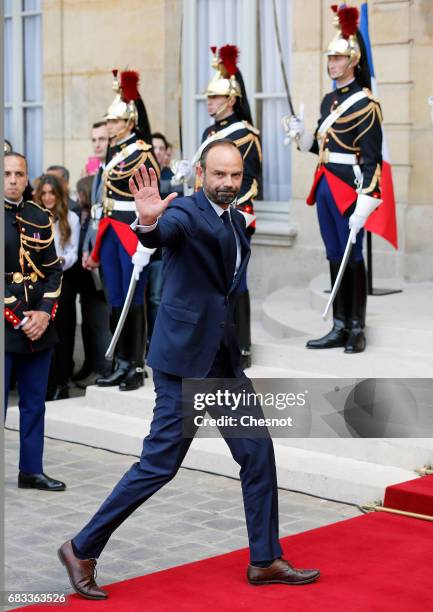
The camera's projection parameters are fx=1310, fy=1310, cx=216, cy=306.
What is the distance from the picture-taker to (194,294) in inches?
203

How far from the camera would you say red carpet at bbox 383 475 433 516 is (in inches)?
250

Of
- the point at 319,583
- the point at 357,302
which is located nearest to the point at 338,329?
the point at 357,302

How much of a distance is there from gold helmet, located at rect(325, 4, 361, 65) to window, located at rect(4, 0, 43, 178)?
22.0 ft

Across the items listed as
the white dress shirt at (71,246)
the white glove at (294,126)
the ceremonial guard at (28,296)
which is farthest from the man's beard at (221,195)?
the white dress shirt at (71,246)

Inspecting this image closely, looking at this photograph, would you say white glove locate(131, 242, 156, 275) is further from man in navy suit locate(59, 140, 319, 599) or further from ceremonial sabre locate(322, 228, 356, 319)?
man in navy suit locate(59, 140, 319, 599)

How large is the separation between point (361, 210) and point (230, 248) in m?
3.02

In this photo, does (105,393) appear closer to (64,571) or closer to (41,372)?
(41,372)

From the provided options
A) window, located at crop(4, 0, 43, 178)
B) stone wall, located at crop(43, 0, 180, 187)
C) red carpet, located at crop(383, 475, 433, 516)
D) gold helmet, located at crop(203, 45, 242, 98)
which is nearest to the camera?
red carpet, located at crop(383, 475, 433, 516)

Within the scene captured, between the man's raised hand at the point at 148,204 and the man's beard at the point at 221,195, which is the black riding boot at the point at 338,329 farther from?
the man's raised hand at the point at 148,204

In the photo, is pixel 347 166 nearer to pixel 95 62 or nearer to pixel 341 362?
pixel 341 362

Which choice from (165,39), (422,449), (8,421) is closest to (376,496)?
(422,449)

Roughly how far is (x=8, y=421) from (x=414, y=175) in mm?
4014

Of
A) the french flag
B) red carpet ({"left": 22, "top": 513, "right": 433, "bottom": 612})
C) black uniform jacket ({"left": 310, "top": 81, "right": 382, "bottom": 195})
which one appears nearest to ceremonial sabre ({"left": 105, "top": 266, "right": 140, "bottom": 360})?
black uniform jacket ({"left": 310, "top": 81, "right": 382, "bottom": 195})

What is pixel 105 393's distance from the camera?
8.56 meters
